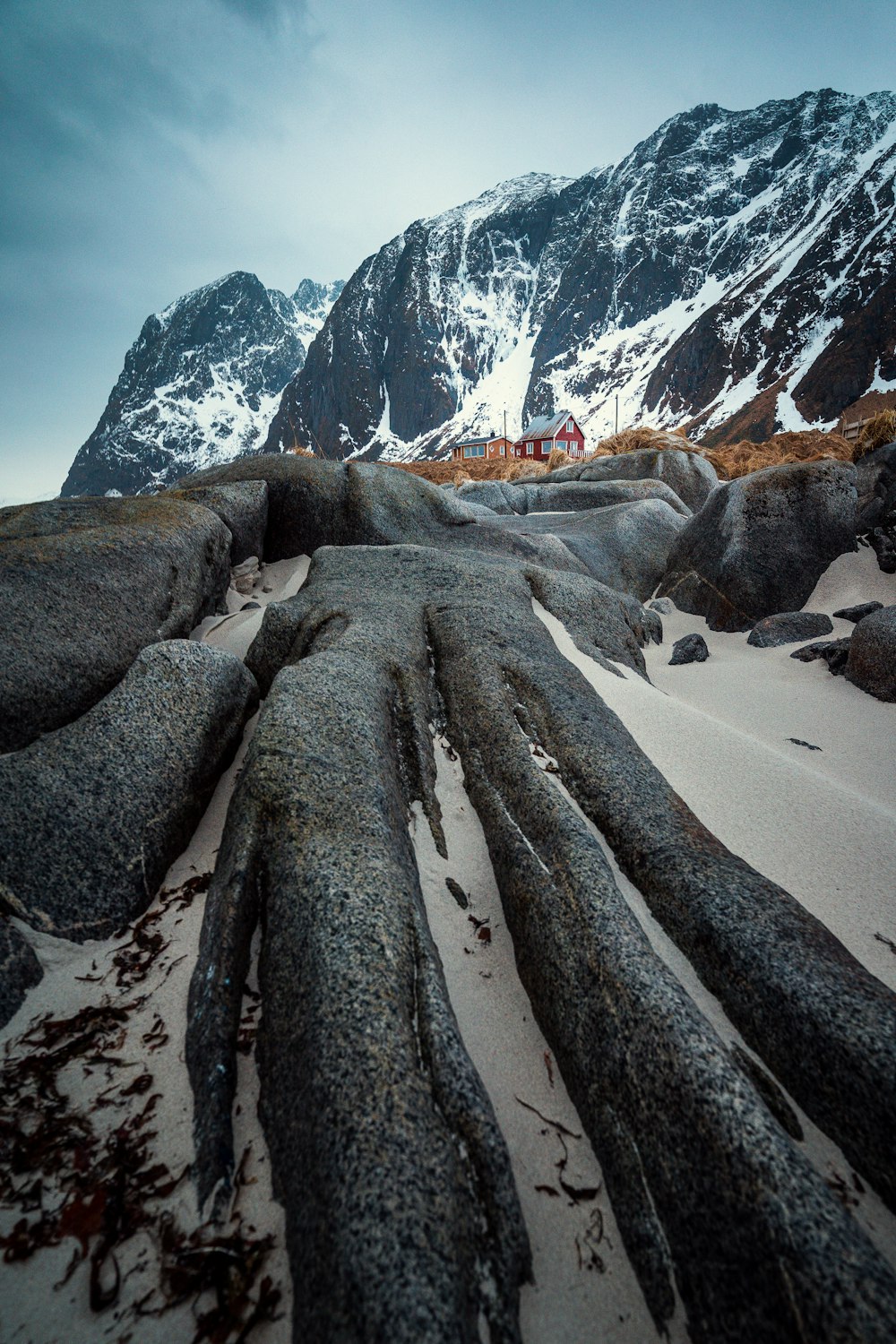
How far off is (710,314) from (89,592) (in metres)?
149

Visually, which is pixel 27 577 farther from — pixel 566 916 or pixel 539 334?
pixel 539 334

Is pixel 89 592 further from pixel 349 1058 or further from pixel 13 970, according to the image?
pixel 349 1058

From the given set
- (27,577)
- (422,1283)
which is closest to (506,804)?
(422,1283)

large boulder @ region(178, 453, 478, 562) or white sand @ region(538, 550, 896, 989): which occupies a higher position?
large boulder @ region(178, 453, 478, 562)

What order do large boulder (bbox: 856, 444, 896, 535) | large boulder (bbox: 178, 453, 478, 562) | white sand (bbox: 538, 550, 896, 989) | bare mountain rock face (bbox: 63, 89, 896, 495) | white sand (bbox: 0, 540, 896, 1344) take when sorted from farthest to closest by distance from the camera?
bare mountain rock face (bbox: 63, 89, 896, 495) < large boulder (bbox: 856, 444, 896, 535) < large boulder (bbox: 178, 453, 478, 562) < white sand (bbox: 538, 550, 896, 989) < white sand (bbox: 0, 540, 896, 1344)

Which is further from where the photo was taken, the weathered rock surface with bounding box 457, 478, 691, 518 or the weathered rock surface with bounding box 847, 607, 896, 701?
the weathered rock surface with bounding box 457, 478, 691, 518

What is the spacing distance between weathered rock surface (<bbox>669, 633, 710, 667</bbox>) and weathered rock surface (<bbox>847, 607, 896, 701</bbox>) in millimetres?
2031

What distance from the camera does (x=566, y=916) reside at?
10.2 feet

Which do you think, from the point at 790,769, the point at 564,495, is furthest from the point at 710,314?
the point at 790,769

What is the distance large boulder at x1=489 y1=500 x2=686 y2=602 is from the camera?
11039mm

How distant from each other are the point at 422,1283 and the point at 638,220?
9393 inches

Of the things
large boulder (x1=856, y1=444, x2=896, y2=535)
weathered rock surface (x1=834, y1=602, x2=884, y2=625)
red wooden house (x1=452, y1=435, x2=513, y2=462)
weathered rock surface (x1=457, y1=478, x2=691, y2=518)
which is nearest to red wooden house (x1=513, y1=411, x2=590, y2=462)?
red wooden house (x1=452, y1=435, x2=513, y2=462)

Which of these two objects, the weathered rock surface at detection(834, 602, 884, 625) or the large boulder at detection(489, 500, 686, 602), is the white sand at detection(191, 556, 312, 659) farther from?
the weathered rock surface at detection(834, 602, 884, 625)

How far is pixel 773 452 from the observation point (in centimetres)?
2666
